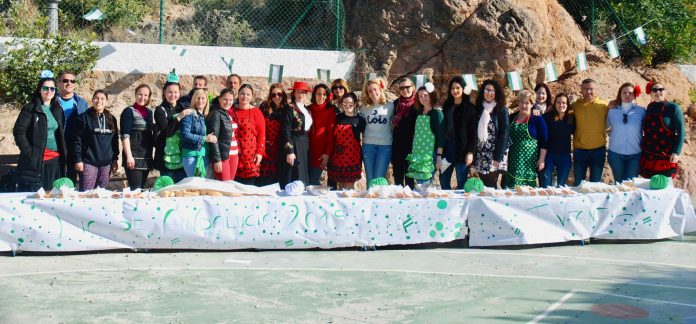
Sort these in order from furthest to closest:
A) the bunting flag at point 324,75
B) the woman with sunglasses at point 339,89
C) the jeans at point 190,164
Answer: the bunting flag at point 324,75 → the woman with sunglasses at point 339,89 → the jeans at point 190,164

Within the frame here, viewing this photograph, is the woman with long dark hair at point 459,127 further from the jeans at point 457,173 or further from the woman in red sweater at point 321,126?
the woman in red sweater at point 321,126

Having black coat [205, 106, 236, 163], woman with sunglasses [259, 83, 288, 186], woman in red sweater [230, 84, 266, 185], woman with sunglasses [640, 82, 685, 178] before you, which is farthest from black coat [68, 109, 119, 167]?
woman with sunglasses [640, 82, 685, 178]

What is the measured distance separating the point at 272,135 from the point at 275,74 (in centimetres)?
326

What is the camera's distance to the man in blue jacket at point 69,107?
10.1 m

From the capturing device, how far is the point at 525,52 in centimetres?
1487

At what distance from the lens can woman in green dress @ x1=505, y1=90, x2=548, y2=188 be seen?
34.3ft

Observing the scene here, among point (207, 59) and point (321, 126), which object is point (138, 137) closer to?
point (321, 126)

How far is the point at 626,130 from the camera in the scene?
418 inches

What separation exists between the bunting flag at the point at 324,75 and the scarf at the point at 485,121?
3843 mm

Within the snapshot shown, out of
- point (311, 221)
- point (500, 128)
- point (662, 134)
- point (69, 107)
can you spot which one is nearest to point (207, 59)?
point (69, 107)

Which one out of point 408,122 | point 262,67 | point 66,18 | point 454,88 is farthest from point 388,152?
point 66,18

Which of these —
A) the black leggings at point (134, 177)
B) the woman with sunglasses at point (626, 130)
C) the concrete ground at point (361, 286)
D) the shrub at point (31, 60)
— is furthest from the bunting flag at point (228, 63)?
the woman with sunglasses at point (626, 130)

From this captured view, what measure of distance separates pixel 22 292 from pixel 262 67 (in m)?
8.00

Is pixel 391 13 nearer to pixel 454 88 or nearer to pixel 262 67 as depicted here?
pixel 262 67
